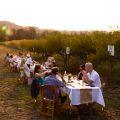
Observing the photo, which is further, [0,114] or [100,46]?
[100,46]

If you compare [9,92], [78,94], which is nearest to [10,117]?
[78,94]

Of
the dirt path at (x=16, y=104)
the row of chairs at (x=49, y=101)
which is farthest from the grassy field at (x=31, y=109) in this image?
the row of chairs at (x=49, y=101)

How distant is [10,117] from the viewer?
941 cm

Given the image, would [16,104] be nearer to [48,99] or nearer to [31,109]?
[31,109]

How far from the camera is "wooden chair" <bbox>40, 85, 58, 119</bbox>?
9.19 meters

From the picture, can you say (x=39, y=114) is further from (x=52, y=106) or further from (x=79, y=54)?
(x=79, y=54)

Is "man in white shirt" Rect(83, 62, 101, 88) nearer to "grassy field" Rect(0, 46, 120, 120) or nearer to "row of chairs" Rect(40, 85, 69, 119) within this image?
"grassy field" Rect(0, 46, 120, 120)

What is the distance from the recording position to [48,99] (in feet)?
30.7

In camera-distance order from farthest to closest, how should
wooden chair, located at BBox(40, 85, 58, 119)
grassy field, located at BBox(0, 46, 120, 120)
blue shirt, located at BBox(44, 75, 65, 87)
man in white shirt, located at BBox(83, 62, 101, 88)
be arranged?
man in white shirt, located at BBox(83, 62, 101, 88)
blue shirt, located at BBox(44, 75, 65, 87)
grassy field, located at BBox(0, 46, 120, 120)
wooden chair, located at BBox(40, 85, 58, 119)

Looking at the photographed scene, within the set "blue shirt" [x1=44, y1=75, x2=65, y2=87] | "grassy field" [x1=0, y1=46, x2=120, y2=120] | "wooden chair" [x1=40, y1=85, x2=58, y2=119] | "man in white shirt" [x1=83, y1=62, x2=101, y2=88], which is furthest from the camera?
"man in white shirt" [x1=83, y1=62, x2=101, y2=88]

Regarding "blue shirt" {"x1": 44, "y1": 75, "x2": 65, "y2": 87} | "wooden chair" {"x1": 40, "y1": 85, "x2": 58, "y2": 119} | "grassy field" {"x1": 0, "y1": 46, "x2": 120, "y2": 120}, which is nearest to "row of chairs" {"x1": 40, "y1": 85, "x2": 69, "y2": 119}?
"wooden chair" {"x1": 40, "y1": 85, "x2": 58, "y2": 119}

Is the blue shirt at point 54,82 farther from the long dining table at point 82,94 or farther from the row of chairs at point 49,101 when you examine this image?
the row of chairs at point 49,101

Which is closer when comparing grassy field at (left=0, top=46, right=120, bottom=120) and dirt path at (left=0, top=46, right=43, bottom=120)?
grassy field at (left=0, top=46, right=120, bottom=120)

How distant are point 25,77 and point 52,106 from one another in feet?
21.8
